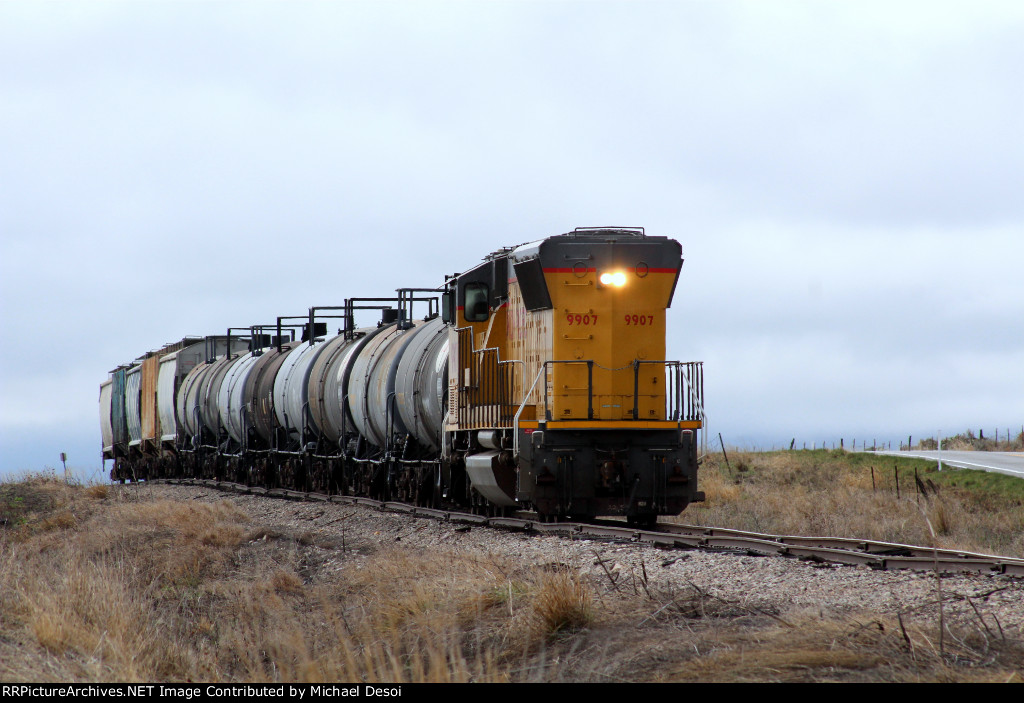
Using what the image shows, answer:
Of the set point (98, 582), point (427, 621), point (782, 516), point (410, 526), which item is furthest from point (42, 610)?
point (782, 516)

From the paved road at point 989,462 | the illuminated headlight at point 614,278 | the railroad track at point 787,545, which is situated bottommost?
the railroad track at point 787,545

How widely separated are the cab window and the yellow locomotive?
3.09 ft

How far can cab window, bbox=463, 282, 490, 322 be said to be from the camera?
1642 cm

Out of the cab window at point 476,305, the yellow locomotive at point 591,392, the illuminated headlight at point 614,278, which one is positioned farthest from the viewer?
the cab window at point 476,305

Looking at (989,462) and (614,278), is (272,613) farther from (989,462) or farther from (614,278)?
(989,462)

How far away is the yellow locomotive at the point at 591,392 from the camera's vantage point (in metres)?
14.0

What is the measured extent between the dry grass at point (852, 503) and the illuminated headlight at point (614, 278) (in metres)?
4.31

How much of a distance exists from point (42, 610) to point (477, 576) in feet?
12.3

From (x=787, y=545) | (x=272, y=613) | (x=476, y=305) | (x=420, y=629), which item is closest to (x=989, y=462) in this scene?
(x=476, y=305)

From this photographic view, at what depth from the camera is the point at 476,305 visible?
16.5 m

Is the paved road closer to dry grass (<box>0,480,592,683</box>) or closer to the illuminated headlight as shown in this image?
the illuminated headlight

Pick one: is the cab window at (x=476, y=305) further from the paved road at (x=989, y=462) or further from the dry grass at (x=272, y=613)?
the paved road at (x=989, y=462)

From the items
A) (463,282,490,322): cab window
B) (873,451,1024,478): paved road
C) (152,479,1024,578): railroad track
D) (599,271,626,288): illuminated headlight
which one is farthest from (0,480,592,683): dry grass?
(873,451,1024,478): paved road

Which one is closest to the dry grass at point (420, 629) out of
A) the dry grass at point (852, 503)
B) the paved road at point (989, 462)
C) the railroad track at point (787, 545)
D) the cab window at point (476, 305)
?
the railroad track at point (787, 545)
